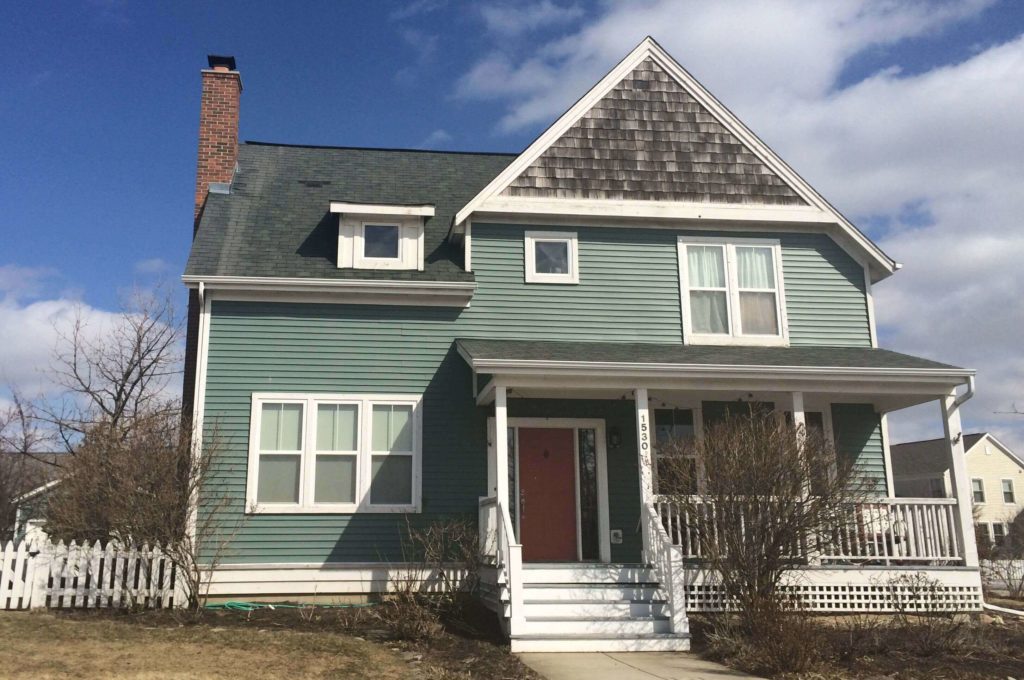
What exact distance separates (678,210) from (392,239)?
463 cm

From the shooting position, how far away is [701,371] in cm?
1134

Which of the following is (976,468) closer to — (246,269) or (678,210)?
(678,210)

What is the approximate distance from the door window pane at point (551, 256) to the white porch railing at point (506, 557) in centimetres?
396

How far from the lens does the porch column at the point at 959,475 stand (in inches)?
452

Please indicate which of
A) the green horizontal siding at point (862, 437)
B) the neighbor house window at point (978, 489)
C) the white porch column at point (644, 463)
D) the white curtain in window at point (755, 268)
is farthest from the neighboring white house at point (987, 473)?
the white porch column at point (644, 463)

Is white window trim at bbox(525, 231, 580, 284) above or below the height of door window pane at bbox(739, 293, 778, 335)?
above

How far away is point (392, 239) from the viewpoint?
13531 mm

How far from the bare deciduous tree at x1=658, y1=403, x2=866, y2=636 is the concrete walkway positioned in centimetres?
95

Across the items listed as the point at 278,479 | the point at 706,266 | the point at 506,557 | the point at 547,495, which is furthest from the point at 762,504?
the point at 278,479

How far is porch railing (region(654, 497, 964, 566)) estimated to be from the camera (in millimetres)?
10664

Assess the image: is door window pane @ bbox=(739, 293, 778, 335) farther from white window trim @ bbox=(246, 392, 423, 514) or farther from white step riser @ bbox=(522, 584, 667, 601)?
white window trim @ bbox=(246, 392, 423, 514)

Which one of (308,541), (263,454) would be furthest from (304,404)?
(308,541)

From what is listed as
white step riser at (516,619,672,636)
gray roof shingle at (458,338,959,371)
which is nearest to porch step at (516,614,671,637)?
white step riser at (516,619,672,636)

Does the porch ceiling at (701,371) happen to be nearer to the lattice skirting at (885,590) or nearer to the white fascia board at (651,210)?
the white fascia board at (651,210)
